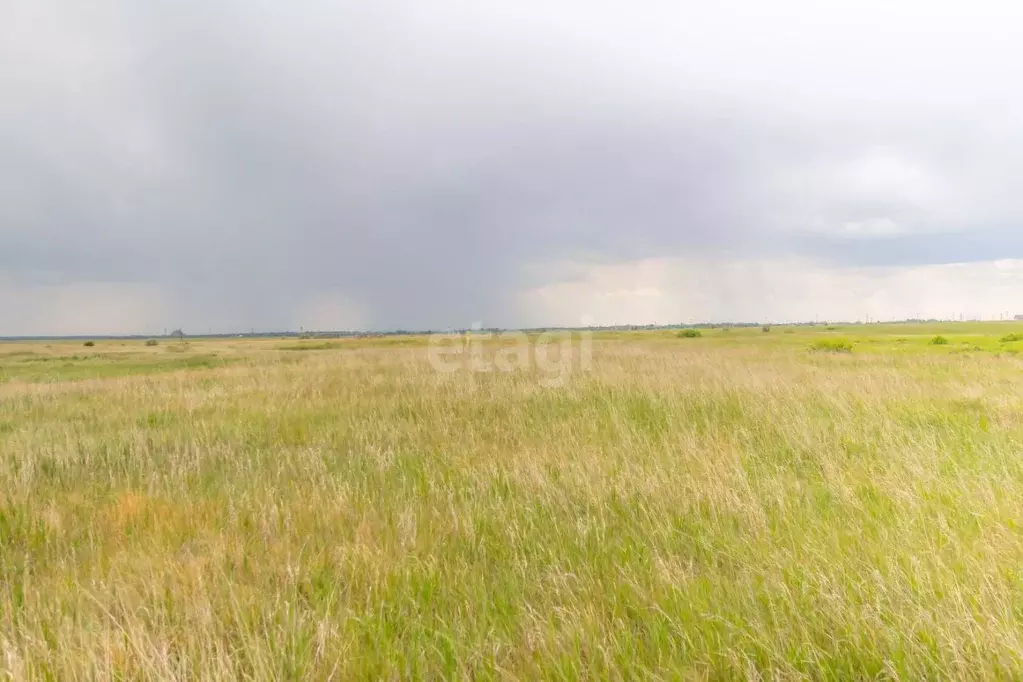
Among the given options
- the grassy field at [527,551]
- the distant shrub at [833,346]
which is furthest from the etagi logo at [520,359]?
the distant shrub at [833,346]

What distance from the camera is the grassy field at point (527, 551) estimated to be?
2164 mm

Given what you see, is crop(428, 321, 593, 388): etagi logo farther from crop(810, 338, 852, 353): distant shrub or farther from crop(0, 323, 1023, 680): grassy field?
crop(810, 338, 852, 353): distant shrub

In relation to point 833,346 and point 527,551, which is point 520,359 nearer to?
point 527,551

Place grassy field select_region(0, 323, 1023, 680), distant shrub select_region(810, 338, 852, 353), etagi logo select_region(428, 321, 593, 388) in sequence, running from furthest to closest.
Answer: distant shrub select_region(810, 338, 852, 353), etagi logo select_region(428, 321, 593, 388), grassy field select_region(0, 323, 1023, 680)

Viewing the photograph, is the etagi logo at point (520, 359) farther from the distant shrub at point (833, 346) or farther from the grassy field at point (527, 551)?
the distant shrub at point (833, 346)

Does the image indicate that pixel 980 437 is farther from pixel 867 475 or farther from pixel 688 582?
pixel 688 582

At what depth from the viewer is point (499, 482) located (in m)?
4.63

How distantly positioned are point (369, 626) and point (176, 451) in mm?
5026

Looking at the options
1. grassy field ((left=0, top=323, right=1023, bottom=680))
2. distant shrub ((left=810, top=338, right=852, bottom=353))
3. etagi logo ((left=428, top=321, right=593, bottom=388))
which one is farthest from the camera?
distant shrub ((left=810, top=338, right=852, bottom=353))

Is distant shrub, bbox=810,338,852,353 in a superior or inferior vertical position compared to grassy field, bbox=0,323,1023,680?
superior

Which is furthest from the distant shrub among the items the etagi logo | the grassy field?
the grassy field

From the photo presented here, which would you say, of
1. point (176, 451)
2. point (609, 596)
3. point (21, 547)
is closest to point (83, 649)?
point (21, 547)

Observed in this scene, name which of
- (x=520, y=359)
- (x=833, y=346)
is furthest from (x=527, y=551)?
(x=833, y=346)

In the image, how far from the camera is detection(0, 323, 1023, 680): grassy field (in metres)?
2.16
